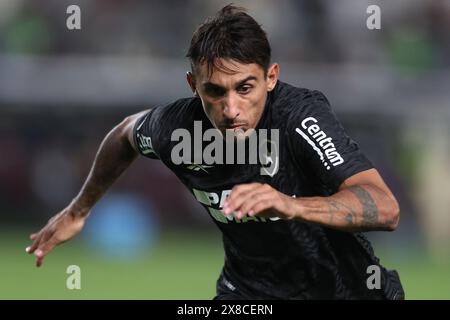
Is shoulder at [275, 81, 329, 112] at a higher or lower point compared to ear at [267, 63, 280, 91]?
lower

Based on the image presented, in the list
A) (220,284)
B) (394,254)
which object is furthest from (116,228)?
(220,284)

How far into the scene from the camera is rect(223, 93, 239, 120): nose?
6.02 meters

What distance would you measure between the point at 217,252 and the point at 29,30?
19.9 feet

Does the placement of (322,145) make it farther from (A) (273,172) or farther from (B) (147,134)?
(B) (147,134)

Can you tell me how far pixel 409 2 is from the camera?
19.8 meters

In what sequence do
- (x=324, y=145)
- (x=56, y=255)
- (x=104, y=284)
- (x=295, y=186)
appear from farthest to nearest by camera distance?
(x=56, y=255), (x=104, y=284), (x=295, y=186), (x=324, y=145)

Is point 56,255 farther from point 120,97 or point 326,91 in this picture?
point 326,91

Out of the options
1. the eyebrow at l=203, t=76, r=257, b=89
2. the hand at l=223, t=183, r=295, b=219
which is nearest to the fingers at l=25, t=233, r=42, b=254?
the eyebrow at l=203, t=76, r=257, b=89

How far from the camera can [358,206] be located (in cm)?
543

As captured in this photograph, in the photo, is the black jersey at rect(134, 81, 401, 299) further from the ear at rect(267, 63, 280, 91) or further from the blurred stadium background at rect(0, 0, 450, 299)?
the blurred stadium background at rect(0, 0, 450, 299)

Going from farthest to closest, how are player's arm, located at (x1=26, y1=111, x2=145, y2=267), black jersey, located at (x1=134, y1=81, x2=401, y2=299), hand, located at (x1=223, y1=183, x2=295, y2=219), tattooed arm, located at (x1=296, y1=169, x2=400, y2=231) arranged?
player's arm, located at (x1=26, y1=111, x2=145, y2=267) < black jersey, located at (x1=134, y1=81, x2=401, y2=299) < tattooed arm, located at (x1=296, y1=169, x2=400, y2=231) < hand, located at (x1=223, y1=183, x2=295, y2=219)

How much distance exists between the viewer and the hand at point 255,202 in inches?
189

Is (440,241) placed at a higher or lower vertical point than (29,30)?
lower

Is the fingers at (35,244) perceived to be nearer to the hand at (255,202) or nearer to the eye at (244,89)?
the eye at (244,89)
